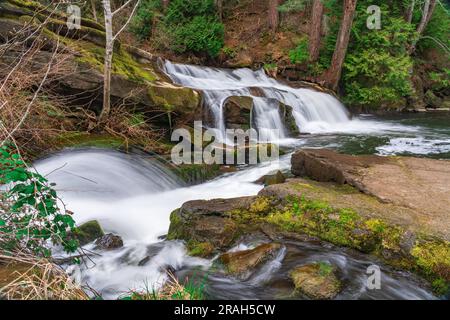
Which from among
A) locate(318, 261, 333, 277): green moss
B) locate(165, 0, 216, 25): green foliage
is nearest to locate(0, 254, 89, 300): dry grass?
locate(318, 261, 333, 277): green moss

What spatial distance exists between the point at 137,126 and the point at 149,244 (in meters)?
3.70

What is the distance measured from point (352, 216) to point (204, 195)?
3178 mm

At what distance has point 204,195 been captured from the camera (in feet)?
22.3

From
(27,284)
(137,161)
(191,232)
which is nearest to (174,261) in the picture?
(191,232)

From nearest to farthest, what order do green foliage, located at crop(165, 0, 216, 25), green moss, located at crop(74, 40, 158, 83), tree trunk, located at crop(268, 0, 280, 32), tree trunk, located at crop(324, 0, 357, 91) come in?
green moss, located at crop(74, 40, 158, 83), tree trunk, located at crop(324, 0, 357, 91), tree trunk, located at crop(268, 0, 280, 32), green foliage, located at crop(165, 0, 216, 25)

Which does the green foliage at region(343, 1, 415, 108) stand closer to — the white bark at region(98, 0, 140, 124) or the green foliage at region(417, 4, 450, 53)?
the green foliage at region(417, 4, 450, 53)

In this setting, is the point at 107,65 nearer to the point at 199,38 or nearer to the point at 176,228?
the point at 176,228

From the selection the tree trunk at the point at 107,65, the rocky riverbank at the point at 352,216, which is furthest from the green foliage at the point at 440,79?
the tree trunk at the point at 107,65

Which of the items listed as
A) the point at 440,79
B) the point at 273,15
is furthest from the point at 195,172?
the point at 440,79

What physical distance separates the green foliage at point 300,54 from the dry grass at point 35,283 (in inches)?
583

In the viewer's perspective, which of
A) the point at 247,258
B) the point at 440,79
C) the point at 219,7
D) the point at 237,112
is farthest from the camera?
the point at 219,7

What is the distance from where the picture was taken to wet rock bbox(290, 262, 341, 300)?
3.27 m

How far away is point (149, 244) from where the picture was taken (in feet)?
15.8

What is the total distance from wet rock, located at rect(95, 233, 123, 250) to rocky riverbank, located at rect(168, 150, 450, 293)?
0.64 meters
